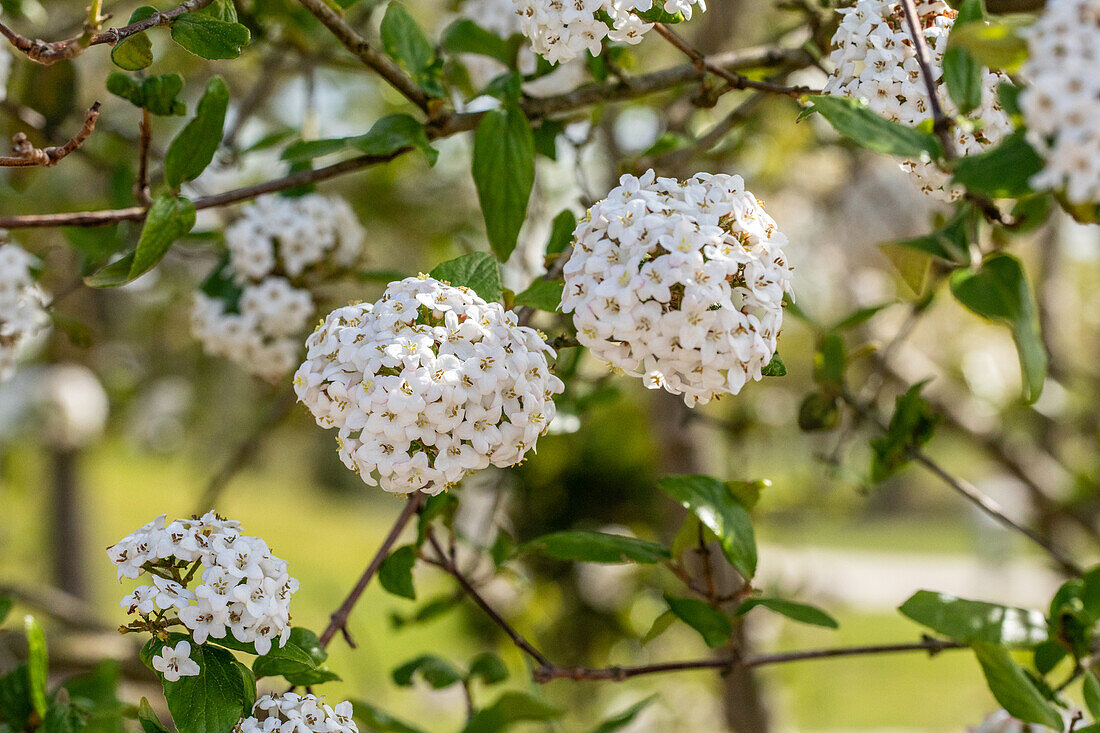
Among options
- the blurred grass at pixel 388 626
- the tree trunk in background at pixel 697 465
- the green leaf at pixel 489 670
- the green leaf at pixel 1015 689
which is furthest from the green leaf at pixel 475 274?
the tree trunk in background at pixel 697 465

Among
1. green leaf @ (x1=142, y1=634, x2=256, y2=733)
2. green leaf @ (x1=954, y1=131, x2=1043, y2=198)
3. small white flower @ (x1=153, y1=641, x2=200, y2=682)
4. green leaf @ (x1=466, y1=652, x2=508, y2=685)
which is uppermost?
green leaf @ (x1=954, y1=131, x2=1043, y2=198)

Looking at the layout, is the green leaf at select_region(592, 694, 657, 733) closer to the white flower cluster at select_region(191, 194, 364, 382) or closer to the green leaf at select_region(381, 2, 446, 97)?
the white flower cluster at select_region(191, 194, 364, 382)

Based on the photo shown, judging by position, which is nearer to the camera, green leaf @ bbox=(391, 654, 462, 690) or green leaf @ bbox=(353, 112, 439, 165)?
green leaf @ bbox=(353, 112, 439, 165)

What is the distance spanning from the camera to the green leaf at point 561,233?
1697 millimetres

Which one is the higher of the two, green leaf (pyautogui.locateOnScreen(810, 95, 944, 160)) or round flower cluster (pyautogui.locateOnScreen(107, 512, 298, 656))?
green leaf (pyautogui.locateOnScreen(810, 95, 944, 160))

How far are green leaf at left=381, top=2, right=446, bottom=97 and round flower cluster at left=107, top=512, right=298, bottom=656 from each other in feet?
2.84

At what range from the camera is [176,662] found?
1.22 metres

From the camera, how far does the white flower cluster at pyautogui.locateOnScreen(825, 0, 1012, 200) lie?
128 cm

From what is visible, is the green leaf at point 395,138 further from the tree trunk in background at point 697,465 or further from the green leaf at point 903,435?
the tree trunk in background at point 697,465

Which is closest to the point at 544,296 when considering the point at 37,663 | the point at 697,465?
the point at 37,663

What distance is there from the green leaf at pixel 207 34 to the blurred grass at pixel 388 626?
4.89 ft

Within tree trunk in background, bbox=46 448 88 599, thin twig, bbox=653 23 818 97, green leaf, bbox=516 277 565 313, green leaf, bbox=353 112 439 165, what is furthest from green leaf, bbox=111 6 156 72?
tree trunk in background, bbox=46 448 88 599

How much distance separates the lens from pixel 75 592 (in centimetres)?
525

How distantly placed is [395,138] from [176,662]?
0.88 meters
